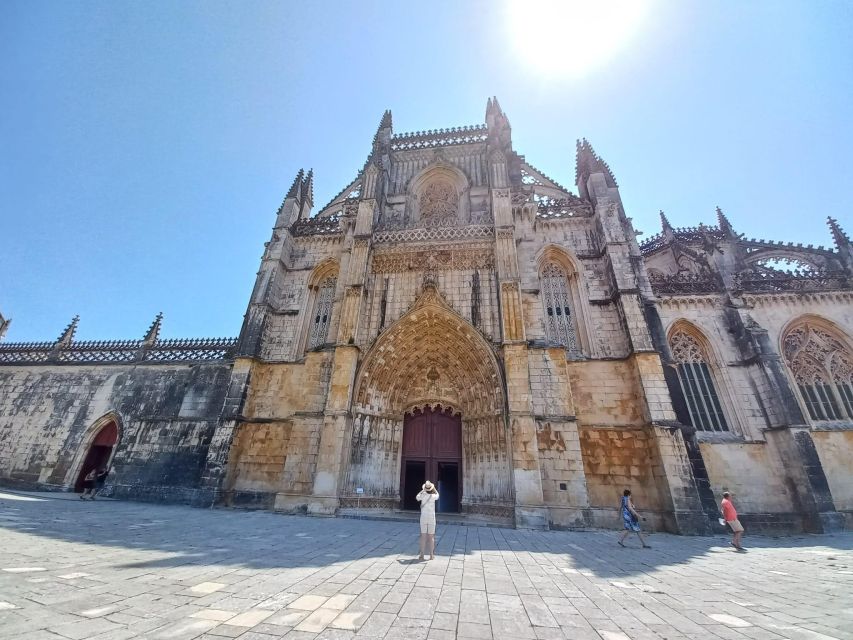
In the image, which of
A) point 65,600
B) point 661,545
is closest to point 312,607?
point 65,600

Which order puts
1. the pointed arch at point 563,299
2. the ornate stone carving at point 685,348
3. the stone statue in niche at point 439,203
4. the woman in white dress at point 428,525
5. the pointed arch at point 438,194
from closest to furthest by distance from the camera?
the woman in white dress at point 428,525
the pointed arch at point 563,299
the ornate stone carving at point 685,348
the stone statue in niche at point 439,203
the pointed arch at point 438,194

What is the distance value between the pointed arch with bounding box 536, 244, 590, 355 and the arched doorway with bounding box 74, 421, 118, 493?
19.8 meters

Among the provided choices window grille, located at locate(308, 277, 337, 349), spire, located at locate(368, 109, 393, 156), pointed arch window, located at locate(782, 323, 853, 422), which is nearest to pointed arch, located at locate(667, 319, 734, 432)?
pointed arch window, located at locate(782, 323, 853, 422)

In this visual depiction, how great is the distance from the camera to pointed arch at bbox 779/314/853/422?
13.0m

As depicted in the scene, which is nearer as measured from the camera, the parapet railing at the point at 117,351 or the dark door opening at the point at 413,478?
the dark door opening at the point at 413,478

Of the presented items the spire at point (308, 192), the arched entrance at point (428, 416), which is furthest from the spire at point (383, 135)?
the arched entrance at point (428, 416)

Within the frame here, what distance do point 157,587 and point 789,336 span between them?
21176 millimetres

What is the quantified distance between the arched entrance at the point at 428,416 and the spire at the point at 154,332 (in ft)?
41.2

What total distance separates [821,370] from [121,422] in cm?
2981

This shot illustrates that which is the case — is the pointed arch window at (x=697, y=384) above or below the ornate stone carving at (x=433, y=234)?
below

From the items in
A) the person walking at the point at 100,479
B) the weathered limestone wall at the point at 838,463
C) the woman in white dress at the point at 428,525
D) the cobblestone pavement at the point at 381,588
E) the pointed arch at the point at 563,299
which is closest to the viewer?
the cobblestone pavement at the point at 381,588

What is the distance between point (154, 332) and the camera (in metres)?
17.2

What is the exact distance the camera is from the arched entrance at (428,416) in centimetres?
1109

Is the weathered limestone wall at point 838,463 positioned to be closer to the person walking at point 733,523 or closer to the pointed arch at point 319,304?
the person walking at point 733,523
